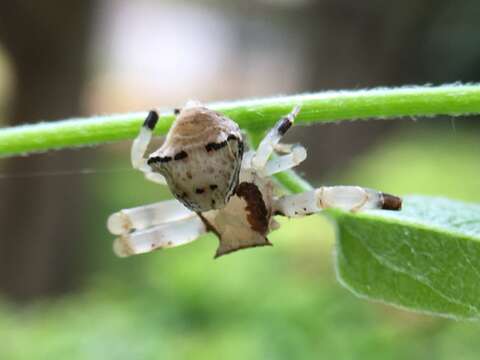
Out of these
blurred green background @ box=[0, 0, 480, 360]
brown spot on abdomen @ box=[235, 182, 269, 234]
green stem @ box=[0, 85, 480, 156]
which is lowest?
blurred green background @ box=[0, 0, 480, 360]

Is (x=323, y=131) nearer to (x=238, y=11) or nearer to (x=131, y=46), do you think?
(x=238, y=11)

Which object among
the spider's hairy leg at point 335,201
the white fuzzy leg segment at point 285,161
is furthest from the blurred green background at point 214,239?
the white fuzzy leg segment at point 285,161

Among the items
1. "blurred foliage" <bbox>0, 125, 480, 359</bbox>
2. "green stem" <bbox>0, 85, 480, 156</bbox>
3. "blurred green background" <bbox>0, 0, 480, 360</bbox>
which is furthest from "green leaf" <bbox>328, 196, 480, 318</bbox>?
"blurred foliage" <bbox>0, 125, 480, 359</bbox>

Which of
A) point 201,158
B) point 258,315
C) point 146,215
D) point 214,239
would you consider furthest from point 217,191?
point 214,239

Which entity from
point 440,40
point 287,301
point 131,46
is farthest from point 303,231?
point 131,46

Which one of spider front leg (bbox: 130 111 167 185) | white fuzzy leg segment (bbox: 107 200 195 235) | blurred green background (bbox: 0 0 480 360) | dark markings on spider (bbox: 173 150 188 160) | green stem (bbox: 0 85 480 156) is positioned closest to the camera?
green stem (bbox: 0 85 480 156)

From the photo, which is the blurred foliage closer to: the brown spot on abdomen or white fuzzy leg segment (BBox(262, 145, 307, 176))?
the brown spot on abdomen

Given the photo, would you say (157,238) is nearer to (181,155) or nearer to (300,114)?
(181,155)
